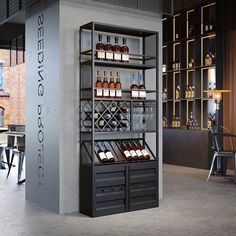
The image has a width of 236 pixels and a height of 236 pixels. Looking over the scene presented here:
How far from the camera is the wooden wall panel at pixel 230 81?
325 inches

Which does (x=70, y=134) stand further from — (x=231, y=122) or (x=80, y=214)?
(x=231, y=122)

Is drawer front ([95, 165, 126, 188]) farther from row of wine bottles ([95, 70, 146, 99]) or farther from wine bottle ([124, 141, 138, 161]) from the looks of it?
row of wine bottles ([95, 70, 146, 99])

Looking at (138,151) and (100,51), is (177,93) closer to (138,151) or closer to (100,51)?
(138,151)

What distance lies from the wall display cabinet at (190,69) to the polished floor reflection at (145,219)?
10.4ft

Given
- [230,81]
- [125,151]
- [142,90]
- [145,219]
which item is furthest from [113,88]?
[230,81]

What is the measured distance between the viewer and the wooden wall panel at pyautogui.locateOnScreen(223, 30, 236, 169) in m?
8.27

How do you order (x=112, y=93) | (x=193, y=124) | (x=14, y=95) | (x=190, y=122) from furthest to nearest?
(x=14, y=95)
(x=190, y=122)
(x=193, y=124)
(x=112, y=93)

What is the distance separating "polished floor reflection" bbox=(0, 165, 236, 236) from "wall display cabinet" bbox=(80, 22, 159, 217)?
0.78 feet

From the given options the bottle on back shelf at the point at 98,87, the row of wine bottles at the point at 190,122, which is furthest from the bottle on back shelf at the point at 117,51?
the row of wine bottles at the point at 190,122

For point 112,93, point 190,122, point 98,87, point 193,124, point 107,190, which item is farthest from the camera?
point 190,122

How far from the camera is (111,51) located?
15.9 ft

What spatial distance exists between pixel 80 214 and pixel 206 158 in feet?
14.4

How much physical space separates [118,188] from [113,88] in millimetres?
1183

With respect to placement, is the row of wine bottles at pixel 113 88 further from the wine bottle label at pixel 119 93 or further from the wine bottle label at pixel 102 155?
the wine bottle label at pixel 102 155
